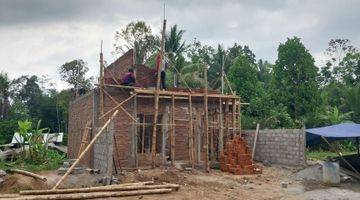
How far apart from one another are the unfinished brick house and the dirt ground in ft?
5.31

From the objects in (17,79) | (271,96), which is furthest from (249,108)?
(17,79)

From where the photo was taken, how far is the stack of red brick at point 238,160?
51.9ft

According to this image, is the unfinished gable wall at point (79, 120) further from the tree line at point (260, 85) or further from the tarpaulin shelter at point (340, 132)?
the tarpaulin shelter at point (340, 132)

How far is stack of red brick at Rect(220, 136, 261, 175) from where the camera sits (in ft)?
51.9

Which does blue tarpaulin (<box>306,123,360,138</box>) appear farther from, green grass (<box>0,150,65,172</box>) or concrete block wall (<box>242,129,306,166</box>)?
green grass (<box>0,150,65,172</box>)

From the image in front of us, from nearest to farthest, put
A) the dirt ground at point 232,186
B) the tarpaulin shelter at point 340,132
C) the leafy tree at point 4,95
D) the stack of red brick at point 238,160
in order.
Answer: the dirt ground at point 232,186, the tarpaulin shelter at point 340,132, the stack of red brick at point 238,160, the leafy tree at point 4,95

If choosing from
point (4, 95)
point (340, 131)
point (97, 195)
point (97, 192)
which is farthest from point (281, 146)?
point (4, 95)

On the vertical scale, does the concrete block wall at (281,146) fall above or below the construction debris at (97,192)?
above

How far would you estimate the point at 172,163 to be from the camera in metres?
16.5

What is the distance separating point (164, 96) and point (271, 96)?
1261 centimetres

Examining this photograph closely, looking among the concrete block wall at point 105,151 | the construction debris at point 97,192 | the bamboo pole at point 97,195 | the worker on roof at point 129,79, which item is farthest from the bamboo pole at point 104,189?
the worker on roof at point 129,79

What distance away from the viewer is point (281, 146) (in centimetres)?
1778

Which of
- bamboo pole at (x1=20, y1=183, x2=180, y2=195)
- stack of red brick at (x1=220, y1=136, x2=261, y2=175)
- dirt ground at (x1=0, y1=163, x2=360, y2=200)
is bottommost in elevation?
dirt ground at (x1=0, y1=163, x2=360, y2=200)

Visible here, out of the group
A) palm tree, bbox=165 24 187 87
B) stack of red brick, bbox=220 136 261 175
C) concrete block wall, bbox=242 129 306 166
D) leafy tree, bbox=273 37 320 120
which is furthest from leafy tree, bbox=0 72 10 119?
stack of red brick, bbox=220 136 261 175
